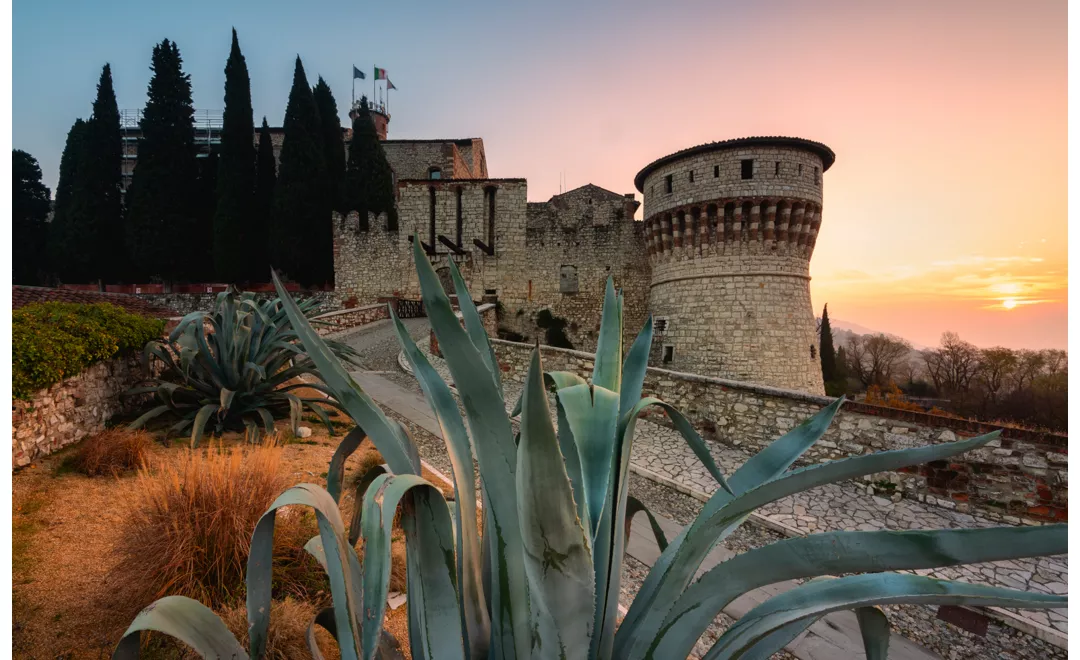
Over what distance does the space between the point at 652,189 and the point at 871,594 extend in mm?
14966

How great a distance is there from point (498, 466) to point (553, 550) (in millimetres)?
251

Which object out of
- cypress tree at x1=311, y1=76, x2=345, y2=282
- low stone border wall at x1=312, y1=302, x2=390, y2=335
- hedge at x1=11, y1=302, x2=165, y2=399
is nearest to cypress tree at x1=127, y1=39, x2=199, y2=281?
cypress tree at x1=311, y1=76, x2=345, y2=282

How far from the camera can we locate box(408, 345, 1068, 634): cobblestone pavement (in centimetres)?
380

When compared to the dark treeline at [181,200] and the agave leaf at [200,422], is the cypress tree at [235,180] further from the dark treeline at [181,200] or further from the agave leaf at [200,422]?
the agave leaf at [200,422]

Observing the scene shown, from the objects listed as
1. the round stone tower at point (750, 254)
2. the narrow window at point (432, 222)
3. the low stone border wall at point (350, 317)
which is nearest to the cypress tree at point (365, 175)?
the narrow window at point (432, 222)

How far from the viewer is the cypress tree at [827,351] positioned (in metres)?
19.2

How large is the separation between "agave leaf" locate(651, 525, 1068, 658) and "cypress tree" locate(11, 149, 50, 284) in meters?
23.6

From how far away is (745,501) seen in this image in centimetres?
103

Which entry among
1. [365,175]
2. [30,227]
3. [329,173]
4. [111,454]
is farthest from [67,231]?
[111,454]

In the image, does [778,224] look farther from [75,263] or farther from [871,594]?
[75,263]

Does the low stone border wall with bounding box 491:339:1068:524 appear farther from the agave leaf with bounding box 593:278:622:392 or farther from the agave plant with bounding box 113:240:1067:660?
the agave plant with bounding box 113:240:1067:660

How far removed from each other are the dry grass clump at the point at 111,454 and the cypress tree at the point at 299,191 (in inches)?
634

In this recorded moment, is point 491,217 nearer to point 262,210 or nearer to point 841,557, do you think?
point 262,210

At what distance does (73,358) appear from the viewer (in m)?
3.64
